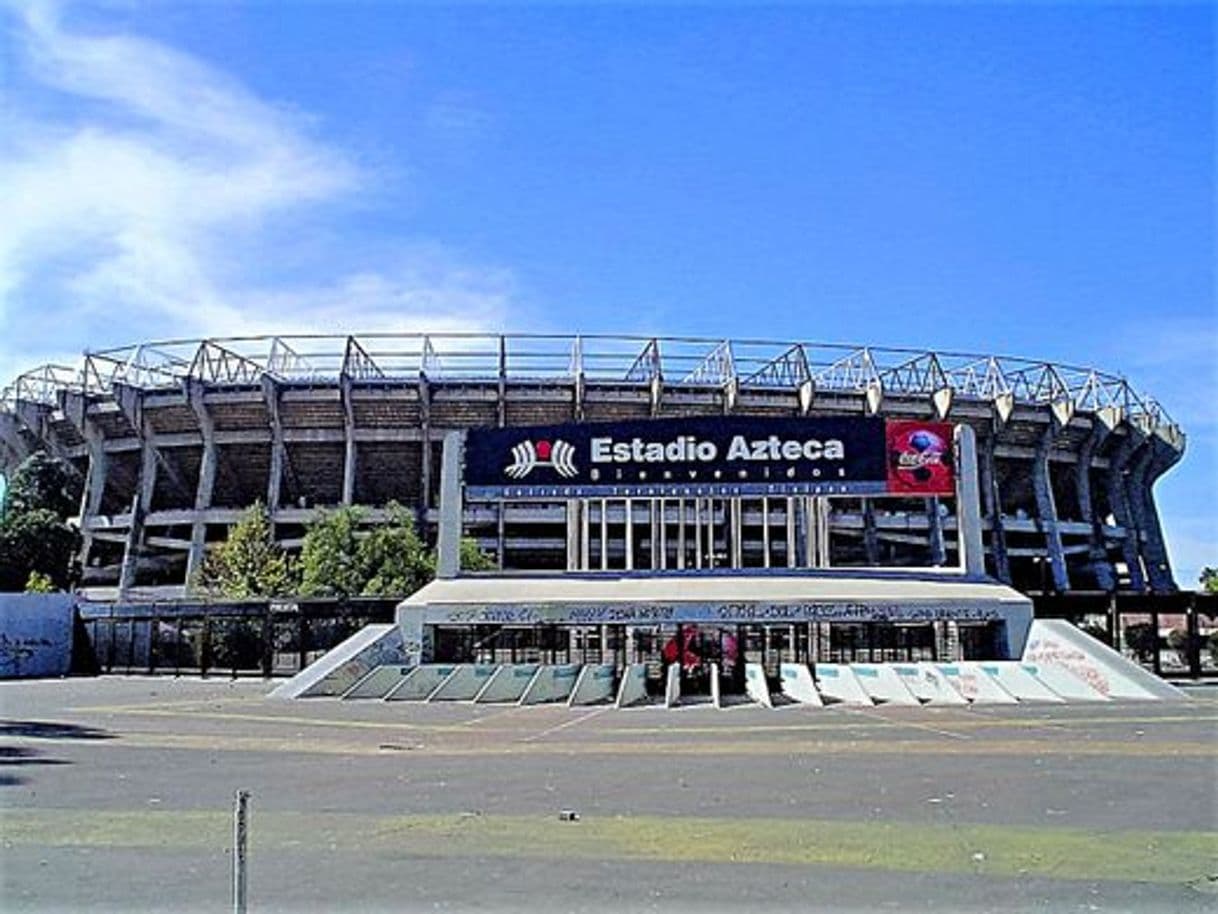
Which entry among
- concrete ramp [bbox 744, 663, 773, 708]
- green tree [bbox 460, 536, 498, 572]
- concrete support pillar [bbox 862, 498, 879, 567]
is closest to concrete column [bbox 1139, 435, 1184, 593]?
concrete support pillar [bbox 862, 498, 879, 567]

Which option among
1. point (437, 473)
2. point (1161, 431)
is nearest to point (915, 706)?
point (437, 473)

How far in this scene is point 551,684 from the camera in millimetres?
29703

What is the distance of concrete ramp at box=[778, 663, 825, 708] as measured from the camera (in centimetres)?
2819

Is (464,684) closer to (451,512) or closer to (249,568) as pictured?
(451,512)

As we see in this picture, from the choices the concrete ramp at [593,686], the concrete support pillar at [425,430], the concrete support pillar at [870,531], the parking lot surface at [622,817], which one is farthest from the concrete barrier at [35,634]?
the concrete support pillar at [870,531]

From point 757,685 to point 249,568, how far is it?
3453 centimetres

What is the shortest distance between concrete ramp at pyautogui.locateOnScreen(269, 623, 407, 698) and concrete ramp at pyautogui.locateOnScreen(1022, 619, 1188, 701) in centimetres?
1755

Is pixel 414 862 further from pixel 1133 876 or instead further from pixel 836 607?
pixel 836 607

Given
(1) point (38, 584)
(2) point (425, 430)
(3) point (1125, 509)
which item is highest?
(2) point (425, 430)

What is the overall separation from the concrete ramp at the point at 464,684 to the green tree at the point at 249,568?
27.4 m

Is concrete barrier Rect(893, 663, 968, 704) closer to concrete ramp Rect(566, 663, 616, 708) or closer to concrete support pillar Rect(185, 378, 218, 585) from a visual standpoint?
concrete ramp Rect(566, 663, 616, 708)

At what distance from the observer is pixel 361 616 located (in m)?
41.1

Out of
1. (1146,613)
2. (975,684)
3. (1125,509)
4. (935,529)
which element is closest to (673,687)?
(975,684)

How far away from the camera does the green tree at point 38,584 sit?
189 ft
